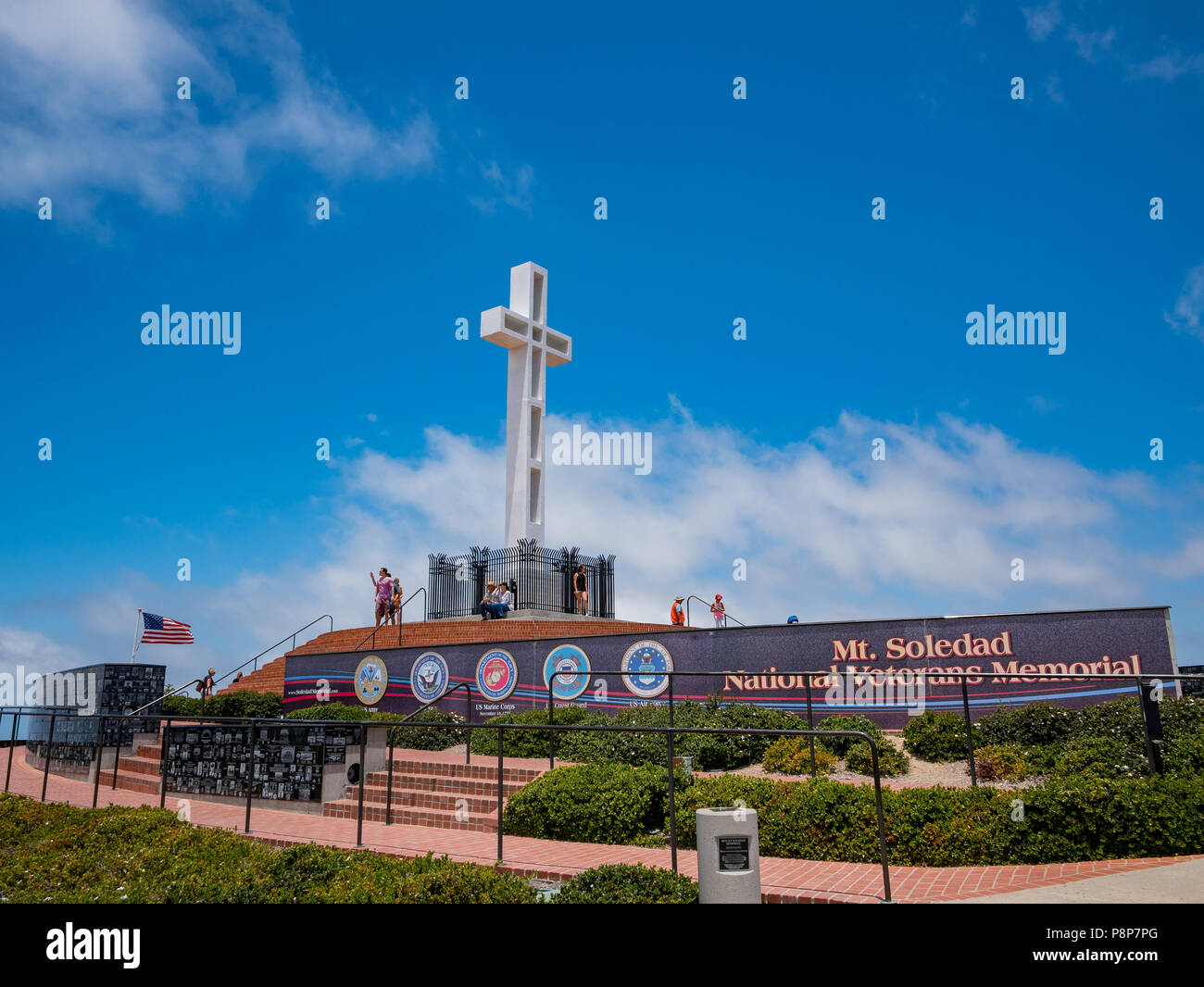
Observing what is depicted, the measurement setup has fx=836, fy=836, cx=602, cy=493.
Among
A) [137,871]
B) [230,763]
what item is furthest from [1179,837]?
[230,763]

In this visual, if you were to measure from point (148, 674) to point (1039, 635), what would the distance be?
21.6m

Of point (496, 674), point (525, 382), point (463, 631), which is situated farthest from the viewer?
point (525, 382)

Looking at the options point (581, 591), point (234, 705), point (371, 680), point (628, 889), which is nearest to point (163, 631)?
point (234, 705)

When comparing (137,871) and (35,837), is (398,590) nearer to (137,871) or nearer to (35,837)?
(35,837)

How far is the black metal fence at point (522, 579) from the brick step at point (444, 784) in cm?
1215

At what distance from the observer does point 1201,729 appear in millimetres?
9438

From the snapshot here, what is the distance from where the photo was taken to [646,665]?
15.2m

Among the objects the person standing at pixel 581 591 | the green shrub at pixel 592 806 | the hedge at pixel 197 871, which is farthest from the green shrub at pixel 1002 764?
the person standing at pixel 581 591

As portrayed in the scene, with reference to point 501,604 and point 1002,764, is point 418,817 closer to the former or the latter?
point 1002,764

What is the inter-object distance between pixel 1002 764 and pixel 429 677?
477 inches

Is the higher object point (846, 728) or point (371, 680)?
point (371, 680)
